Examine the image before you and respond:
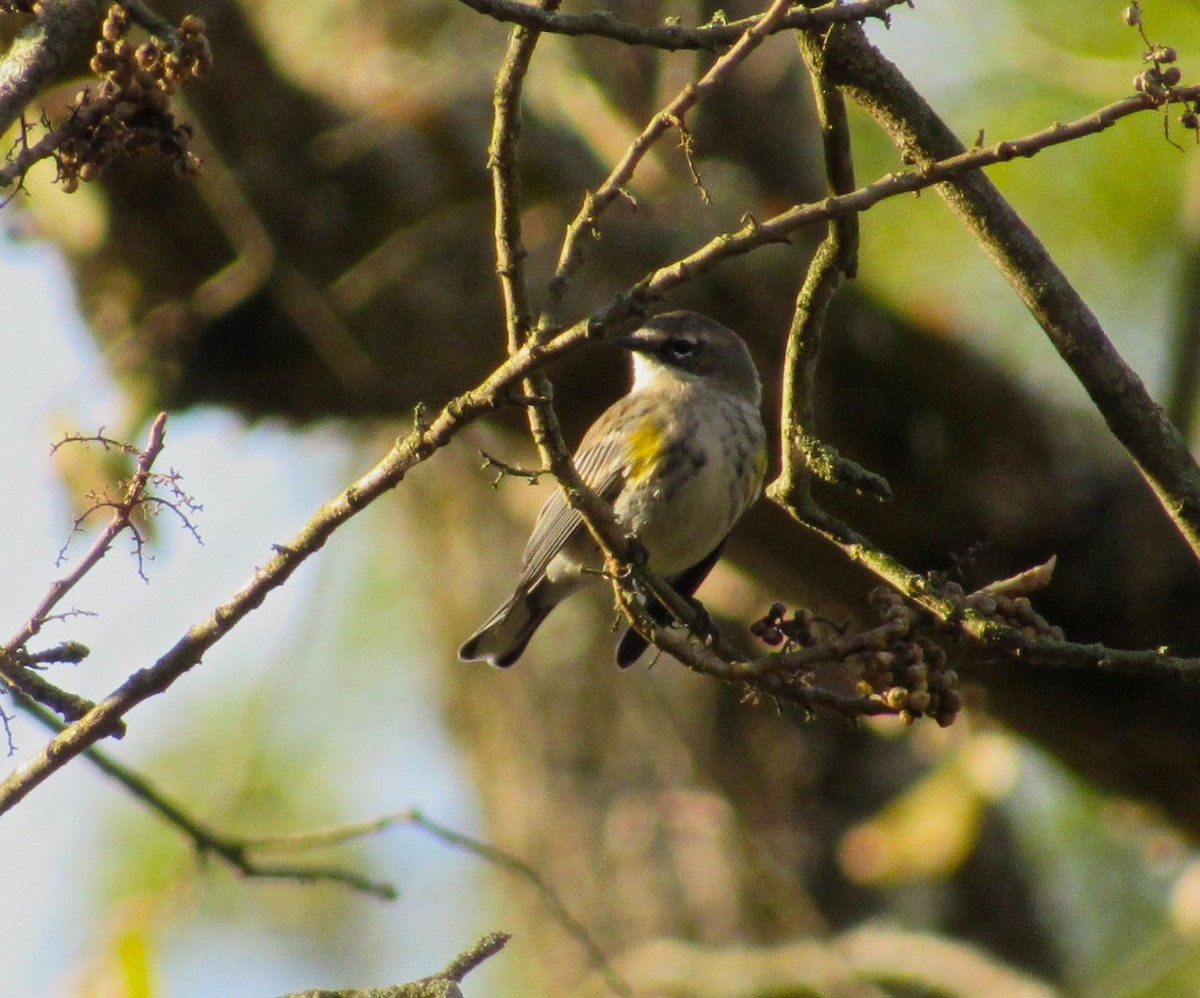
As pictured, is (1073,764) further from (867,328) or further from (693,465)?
(693,465)

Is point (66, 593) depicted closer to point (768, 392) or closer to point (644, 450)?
point (644, 450)

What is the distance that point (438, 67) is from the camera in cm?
630

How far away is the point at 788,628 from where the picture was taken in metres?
1.99

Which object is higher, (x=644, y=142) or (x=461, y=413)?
(x=644, y=142)

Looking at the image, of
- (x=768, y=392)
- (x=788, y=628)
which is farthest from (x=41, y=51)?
(x=768, y=392)

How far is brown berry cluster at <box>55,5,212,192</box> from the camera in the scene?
178 cm

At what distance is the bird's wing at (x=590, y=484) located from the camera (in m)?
4.44

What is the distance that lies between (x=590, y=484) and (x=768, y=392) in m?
1.44

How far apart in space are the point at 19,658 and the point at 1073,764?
5.40m

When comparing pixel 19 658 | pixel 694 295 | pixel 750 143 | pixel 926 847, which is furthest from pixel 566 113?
pixel 19 658

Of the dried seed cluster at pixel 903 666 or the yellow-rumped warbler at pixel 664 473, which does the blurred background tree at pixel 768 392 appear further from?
the dried seed cluster at pixel 903 666

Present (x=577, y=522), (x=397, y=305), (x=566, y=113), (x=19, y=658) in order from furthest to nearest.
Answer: (x=566, y=113), (x=397, y=305), (x=577, y=522), (x=19, y=658)

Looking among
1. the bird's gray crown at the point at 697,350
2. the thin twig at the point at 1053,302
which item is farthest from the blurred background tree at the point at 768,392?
the thin twig at the point at 1053,302

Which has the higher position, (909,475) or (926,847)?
(909,475)
